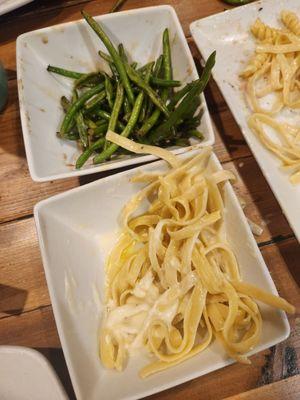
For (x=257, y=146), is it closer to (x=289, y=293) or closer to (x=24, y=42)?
(x=289, y=293)

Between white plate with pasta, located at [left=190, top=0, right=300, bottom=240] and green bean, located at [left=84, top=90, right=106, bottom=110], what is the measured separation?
0.46 metres

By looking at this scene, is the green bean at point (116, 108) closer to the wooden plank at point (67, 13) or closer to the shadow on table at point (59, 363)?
the wooden plank at point (67, 13)

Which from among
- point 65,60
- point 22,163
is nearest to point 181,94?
point 65,60

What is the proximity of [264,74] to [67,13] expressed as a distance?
3.13 ft

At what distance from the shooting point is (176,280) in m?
1.17

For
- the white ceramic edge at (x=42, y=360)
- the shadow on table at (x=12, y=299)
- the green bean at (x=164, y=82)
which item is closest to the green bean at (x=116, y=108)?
the green bean at (x=164, y=82)

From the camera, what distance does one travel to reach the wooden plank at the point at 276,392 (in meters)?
1.17

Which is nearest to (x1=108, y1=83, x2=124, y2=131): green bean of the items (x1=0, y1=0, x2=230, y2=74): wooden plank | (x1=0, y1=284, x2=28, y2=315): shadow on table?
(x1=0, y1=0, x2=230, y2=74): wooden plank

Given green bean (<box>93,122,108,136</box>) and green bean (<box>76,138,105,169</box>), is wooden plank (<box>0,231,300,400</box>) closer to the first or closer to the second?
green bean (<box>76,138,105,169</box>)

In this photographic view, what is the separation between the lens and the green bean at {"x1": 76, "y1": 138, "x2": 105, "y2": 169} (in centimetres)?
136

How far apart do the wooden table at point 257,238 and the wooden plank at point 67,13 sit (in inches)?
2.0

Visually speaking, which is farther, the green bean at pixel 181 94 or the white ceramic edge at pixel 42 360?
the green bean at pixel 181 94

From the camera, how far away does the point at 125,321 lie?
1175 millimetres

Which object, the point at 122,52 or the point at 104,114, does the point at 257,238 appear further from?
the point at 122,52
